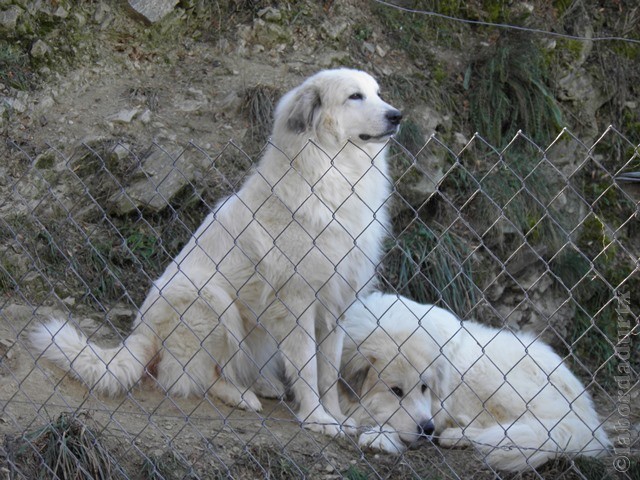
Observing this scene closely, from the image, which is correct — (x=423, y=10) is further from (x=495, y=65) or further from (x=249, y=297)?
(x=249, y=297)

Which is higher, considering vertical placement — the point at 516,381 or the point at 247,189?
the point at 247,189

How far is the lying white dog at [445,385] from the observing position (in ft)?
12.9

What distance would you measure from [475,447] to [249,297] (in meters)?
1.34

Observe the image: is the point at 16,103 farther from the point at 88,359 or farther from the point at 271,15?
the point at 88,359

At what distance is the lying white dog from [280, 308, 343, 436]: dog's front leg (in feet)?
0.61

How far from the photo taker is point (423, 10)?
21.9 feet

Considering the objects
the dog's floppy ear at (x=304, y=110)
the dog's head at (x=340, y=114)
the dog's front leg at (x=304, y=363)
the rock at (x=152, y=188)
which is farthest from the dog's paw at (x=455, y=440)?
the rock at (x=152, y=188)

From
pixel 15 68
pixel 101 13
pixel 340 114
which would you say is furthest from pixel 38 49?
pixel 340 114

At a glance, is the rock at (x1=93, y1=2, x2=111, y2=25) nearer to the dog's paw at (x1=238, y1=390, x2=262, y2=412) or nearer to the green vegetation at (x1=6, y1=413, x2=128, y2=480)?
the dog's paw at (x1=238, y1=390, x2=262, y2=412)

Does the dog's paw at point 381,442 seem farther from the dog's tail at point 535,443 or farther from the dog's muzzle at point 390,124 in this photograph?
the dog's muzzle at point 390,124

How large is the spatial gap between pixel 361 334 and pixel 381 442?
80cm

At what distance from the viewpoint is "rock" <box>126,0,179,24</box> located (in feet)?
20.1

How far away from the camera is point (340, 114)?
417 cm

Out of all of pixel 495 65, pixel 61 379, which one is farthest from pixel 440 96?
pixel 61 379
